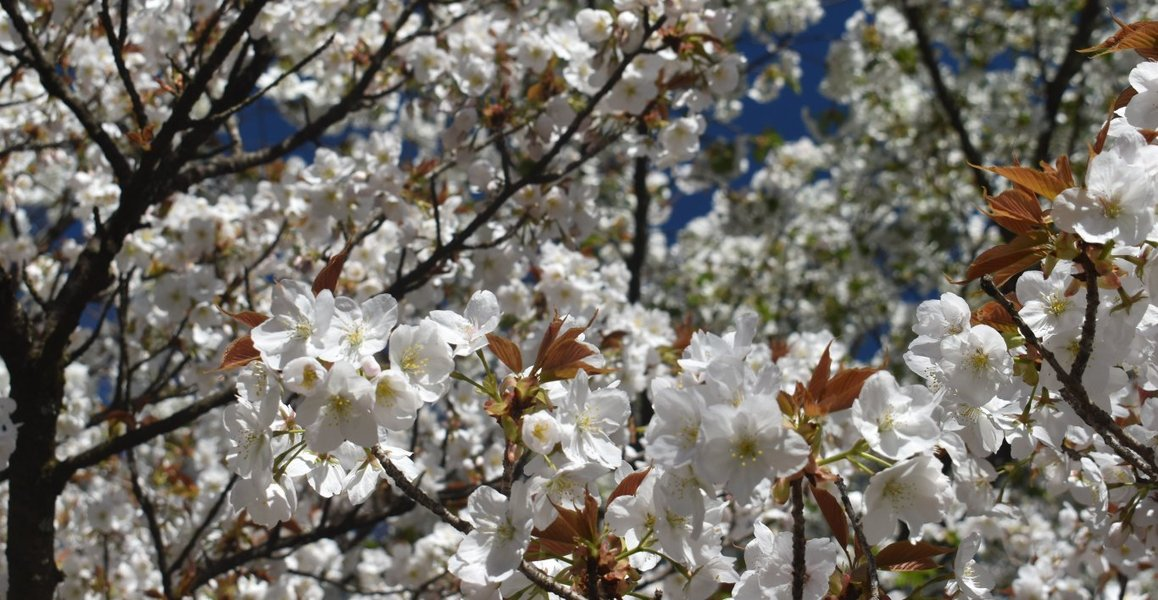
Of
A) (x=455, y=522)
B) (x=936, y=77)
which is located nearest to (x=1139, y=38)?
(x=455, y=522)

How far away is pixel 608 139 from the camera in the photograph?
3281 mm

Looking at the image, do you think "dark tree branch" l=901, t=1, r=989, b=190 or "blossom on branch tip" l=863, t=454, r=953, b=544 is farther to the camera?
"dark tree branch" l=901, t=1, r=989, b=190

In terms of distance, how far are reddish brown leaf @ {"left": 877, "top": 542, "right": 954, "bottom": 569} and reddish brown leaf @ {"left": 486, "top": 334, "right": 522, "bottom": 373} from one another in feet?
2.45

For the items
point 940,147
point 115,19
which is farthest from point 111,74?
point 940,147

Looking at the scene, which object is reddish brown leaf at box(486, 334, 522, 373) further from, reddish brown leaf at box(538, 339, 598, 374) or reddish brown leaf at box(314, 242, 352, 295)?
reddish brown leaf at box(314, 242, 352, 295)

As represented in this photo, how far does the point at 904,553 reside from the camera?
1583 mm

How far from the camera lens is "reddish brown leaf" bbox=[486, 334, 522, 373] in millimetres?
1616

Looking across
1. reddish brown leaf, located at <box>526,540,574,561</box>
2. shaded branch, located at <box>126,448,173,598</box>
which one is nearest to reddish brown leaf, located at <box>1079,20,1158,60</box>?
reddish brown leaf, located at <box>526,540,574,561</box>

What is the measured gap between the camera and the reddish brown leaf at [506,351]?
1.62 meters

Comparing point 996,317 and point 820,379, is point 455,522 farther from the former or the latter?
point 996,317

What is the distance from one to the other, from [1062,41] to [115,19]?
309 inches

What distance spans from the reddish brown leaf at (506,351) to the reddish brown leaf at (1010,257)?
83 centimetres

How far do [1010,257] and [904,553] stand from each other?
0.56 meters

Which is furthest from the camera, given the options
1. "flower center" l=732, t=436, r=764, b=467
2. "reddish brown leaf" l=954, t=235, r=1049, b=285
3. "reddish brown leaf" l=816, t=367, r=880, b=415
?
"reddish brown leaf" l=954, t=235, r=1049, b=285
